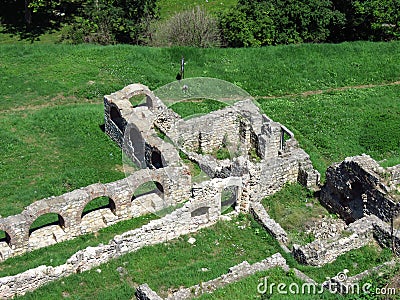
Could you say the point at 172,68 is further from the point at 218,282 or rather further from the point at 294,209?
the point at 218,282

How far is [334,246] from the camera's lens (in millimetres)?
26125

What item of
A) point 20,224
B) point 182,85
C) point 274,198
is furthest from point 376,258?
point 182,85

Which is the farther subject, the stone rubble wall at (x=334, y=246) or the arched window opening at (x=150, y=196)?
the arched window opening at (x=150, y=196)

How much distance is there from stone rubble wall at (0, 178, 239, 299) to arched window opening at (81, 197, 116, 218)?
9.94 ft

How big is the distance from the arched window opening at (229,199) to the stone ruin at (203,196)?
7cm

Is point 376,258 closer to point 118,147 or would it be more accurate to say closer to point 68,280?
point 68,280

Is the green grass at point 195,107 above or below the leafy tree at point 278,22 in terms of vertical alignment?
below

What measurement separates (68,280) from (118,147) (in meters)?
11.3

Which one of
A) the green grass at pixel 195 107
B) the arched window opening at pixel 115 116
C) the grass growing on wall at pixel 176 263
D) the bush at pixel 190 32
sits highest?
the bush at pixel 190 32

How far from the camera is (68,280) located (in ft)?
82.4

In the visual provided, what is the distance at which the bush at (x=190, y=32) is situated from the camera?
48125mm

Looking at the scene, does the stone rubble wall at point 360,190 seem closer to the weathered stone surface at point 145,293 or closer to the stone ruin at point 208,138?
the stone ruin at point 208,138

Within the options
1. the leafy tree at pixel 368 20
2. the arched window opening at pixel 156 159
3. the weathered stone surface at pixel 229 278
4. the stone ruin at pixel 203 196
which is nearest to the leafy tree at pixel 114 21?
the leafy tree at pixel 368 20

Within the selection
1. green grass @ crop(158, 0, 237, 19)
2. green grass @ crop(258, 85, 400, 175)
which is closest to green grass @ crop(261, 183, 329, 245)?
green grass @ crop(258, 85, 400, 175)
